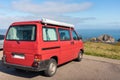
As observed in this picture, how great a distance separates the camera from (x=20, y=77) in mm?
8438

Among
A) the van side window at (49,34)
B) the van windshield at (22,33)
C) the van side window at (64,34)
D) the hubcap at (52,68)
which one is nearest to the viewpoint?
the van windshield at (22,33)

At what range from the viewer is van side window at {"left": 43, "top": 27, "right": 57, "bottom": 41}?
8369 millimetres

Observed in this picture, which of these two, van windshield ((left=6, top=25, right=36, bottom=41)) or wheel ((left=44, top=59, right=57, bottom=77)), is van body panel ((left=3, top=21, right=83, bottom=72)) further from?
wheel ((left=44, top=59, right=57, bottom=77))

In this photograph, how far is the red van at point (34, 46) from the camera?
788 cm

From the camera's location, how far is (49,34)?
28.5 feet

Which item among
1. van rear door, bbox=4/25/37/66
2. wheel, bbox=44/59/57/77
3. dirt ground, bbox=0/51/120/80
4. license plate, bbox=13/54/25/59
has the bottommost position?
dirt ground, bbox=0/51/120/80

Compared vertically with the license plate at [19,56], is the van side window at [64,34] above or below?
above

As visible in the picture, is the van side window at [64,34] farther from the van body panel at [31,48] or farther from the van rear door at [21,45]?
the van rear door at [21,45]

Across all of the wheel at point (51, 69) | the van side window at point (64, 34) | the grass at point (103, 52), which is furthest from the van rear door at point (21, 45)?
the grass at point (103, 52)

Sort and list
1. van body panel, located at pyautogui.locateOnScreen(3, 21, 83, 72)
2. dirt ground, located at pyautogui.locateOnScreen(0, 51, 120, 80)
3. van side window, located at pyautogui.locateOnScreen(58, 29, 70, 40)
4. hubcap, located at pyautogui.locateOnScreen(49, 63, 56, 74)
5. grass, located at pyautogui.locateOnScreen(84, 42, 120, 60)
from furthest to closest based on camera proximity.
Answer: grass, located at pyautogui.locateOnScreen(84, 42, 120, 60)
van side window, located at pyautogui.locateOnScreen(58, 29, 70, 40)
hubcap, located at pyautogui.locateOnScreen(49, 63, 56, 74)
dirt ground, located at pyautogui.locateOnScreen(0, 51, 120, 80)
van body panel, located at pyautogui.locateOnScreen(3, 21, 83, 72)

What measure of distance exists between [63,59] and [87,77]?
4.96ft

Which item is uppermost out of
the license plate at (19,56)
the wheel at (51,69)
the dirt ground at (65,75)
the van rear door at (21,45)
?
the van rear door at (21,45)

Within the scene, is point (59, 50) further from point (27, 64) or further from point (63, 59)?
point (27, 64)

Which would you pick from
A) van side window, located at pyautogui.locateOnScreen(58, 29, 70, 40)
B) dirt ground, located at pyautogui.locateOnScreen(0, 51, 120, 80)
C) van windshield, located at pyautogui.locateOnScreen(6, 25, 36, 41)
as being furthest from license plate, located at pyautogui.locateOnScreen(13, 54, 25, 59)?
van side window, located at pyautogui.locateOnScreen(58, 29, 70, 40)
